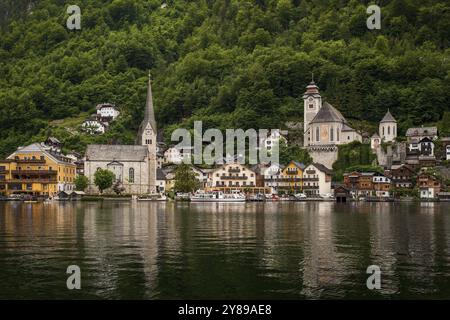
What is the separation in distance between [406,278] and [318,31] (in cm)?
15777

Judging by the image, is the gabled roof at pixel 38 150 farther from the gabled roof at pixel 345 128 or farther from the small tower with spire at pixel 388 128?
the small tower with spire at pixel 388 128

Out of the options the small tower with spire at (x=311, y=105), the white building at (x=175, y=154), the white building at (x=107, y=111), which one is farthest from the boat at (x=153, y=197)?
the white building at (x=107, y=111)

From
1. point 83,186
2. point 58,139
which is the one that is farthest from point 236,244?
point 58,139

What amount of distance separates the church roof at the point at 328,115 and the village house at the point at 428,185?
988 inches

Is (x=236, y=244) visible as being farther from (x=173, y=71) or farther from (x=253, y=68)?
(x=173, y=71)

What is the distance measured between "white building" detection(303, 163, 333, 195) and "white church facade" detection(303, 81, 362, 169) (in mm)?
10139

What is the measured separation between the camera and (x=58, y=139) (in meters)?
137

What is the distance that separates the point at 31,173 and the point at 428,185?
222 feet

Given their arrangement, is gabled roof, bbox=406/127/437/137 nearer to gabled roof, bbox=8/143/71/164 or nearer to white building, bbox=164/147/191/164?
white building, bbox=164/147/191/164

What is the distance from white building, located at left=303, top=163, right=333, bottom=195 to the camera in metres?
109

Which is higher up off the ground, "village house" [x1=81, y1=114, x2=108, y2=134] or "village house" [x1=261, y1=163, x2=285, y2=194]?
"village house" [x1=81, y1=114, x2=108, y2=134]

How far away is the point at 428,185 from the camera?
101188 millimetres

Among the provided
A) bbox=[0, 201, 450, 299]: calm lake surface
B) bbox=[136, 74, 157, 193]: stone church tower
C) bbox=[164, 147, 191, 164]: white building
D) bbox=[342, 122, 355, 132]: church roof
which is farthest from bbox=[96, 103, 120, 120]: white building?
bbox=[0, 201, 450, 299]: calm lake surface

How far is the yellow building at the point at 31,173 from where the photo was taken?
104m
